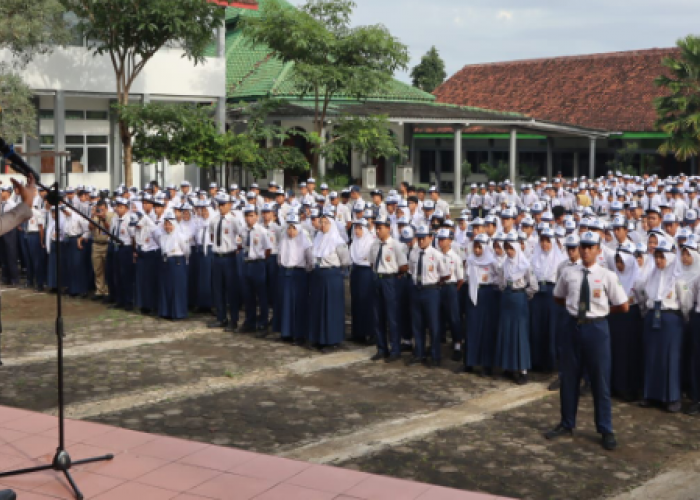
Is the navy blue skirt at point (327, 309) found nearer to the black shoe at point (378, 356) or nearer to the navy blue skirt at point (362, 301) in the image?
the navy blue skirt at point (362, 301)

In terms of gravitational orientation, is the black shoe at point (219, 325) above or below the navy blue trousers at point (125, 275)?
below

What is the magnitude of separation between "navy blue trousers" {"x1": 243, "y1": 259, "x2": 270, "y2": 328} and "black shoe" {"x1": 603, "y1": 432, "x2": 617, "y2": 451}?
257 inches

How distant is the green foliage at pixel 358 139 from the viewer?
26750mm

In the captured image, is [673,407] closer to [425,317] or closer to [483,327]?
[483,327]

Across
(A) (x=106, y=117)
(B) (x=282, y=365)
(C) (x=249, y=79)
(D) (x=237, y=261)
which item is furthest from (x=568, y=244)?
(C) (x=249, y=79)

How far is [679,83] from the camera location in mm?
32906

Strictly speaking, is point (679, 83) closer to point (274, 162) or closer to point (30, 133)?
point (274, 162)

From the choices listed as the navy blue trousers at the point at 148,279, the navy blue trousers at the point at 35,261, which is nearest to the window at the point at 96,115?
the navy blue trousers at the point at 35,261

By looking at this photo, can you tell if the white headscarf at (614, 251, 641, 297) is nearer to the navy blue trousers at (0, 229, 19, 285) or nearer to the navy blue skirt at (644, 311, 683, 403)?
the navy blue skirt at (644, 311, 683, 403)

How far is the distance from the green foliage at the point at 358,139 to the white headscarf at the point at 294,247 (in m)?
13.5

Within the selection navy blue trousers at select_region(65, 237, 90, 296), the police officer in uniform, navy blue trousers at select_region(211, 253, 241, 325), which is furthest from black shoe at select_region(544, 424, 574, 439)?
navy blue trousers at select_region(65, 237, 90, 296)

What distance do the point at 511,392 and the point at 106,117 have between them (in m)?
23.4

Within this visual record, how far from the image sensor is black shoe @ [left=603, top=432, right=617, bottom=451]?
8.79 meters

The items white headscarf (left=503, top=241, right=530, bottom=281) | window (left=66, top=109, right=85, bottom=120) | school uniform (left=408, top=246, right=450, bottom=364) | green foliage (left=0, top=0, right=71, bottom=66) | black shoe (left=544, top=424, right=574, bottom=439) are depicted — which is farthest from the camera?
window (left=66, top=109, right=85, bottom=120)
